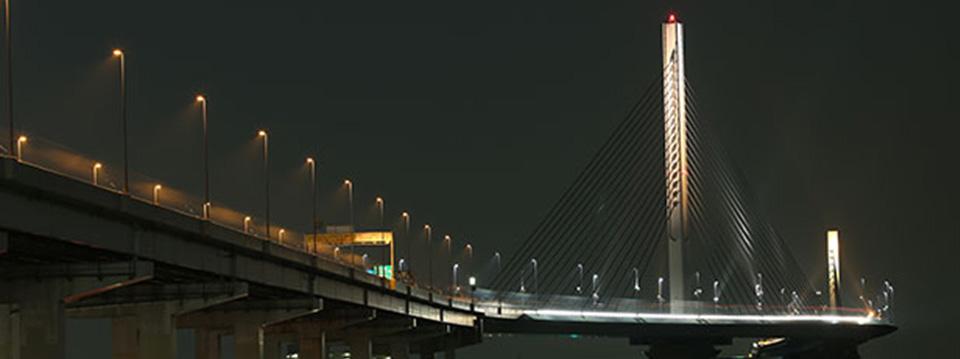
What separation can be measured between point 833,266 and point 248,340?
391 feet

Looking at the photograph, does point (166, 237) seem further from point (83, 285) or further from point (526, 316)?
point (526, 316)

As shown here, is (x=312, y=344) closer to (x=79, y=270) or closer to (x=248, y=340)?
(x=248, y=340)

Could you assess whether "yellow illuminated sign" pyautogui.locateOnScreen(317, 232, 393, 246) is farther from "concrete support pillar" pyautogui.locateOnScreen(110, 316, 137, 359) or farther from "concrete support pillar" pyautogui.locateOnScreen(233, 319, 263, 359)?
"concrete support pillar" pyautogui.locateOnScreen(110, 316, 137, 359)

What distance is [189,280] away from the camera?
55219 mm

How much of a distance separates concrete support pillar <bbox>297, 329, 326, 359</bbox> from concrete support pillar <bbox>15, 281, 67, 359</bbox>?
4059 centimetres

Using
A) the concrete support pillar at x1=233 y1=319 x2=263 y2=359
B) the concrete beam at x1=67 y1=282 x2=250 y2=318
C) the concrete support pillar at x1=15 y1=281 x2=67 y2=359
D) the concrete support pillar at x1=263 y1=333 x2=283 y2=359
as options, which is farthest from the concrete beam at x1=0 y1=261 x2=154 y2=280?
the concrete support pillar at x1=263 y1=333 x2=283 y2=359

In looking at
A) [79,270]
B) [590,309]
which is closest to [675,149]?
[590,309]

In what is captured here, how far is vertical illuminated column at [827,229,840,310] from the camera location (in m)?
173

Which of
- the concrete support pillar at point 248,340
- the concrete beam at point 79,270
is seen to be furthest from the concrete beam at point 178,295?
the concrete support pillar at point 248,340

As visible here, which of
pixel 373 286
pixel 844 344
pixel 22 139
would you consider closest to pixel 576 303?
pixel 844 344

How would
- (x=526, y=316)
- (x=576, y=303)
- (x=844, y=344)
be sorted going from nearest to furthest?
1. (x=526, y=316)
2. (x=576, y=303)
3. (x=844, y=344)

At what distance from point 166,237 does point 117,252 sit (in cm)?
410

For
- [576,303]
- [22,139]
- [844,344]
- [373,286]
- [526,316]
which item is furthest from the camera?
[844,344]

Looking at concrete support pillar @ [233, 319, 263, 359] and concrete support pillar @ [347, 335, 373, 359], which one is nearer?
concrete support pillar @ [233, 319, 263, 359]
